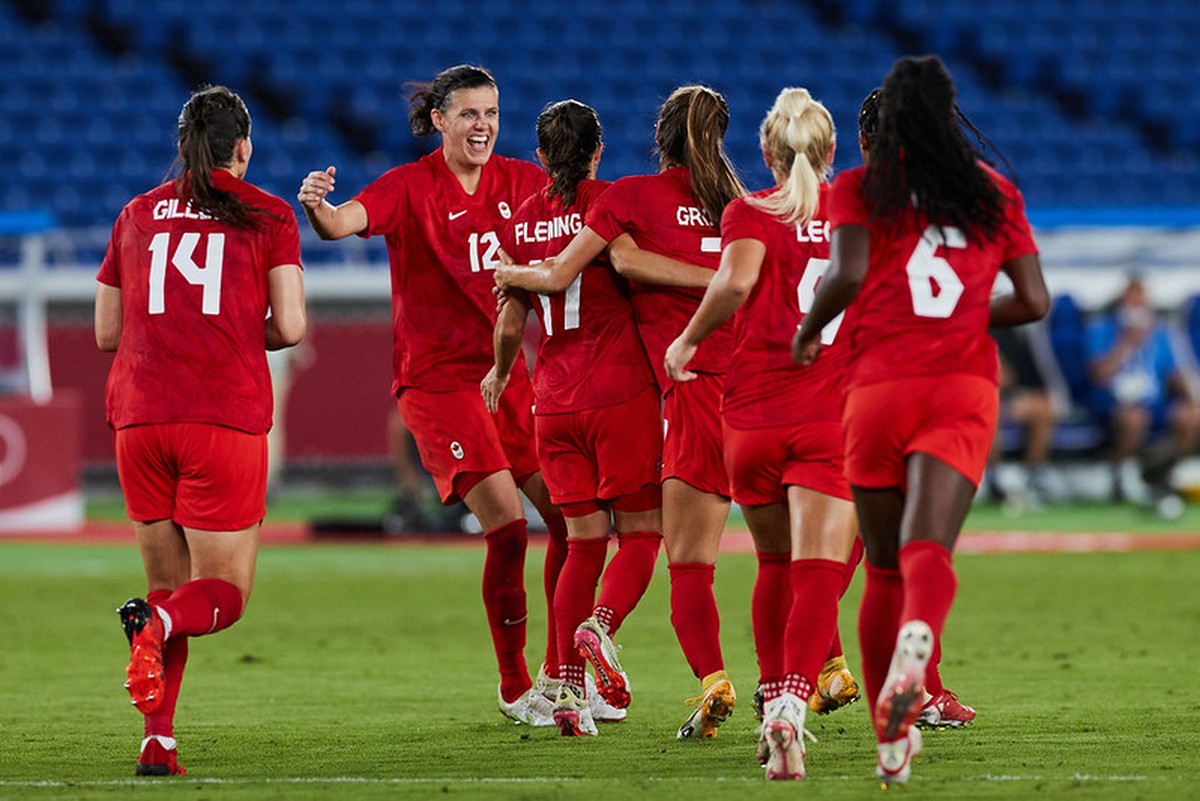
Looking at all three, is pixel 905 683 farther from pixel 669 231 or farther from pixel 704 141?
pixel 704 141

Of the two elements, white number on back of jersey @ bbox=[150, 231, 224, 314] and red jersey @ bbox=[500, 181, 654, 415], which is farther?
red jersey @ bbox=[500, 181, 654, 415]

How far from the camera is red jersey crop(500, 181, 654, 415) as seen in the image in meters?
7.42

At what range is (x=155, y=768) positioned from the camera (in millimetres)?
6262

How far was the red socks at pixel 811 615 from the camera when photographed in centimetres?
613

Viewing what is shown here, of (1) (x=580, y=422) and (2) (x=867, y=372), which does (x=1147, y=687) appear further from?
(2) (x=867, y=372)

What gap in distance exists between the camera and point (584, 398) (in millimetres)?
7414

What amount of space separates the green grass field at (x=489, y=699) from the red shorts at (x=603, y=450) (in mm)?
903

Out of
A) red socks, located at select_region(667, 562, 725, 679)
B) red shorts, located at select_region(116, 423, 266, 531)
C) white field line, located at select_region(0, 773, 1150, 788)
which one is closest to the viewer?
white field line, located at select_region(0, 773, 1150, 788)

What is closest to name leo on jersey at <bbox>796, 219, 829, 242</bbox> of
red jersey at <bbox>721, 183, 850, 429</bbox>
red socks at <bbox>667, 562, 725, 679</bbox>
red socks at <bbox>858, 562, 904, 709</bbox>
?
red jersey at <bbox>721, 183, 850, 429</bbox>

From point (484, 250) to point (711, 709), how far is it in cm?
208

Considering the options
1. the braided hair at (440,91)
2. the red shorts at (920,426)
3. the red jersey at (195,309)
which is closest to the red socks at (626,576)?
the red jersey at (195,309)

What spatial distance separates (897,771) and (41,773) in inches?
107

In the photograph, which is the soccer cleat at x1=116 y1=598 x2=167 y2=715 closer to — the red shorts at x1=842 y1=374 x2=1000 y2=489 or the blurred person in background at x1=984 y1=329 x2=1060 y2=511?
the red shorts at x1=842 y1=374 x2=1000 y2=489

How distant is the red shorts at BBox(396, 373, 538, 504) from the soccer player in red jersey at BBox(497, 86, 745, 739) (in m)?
0.75
